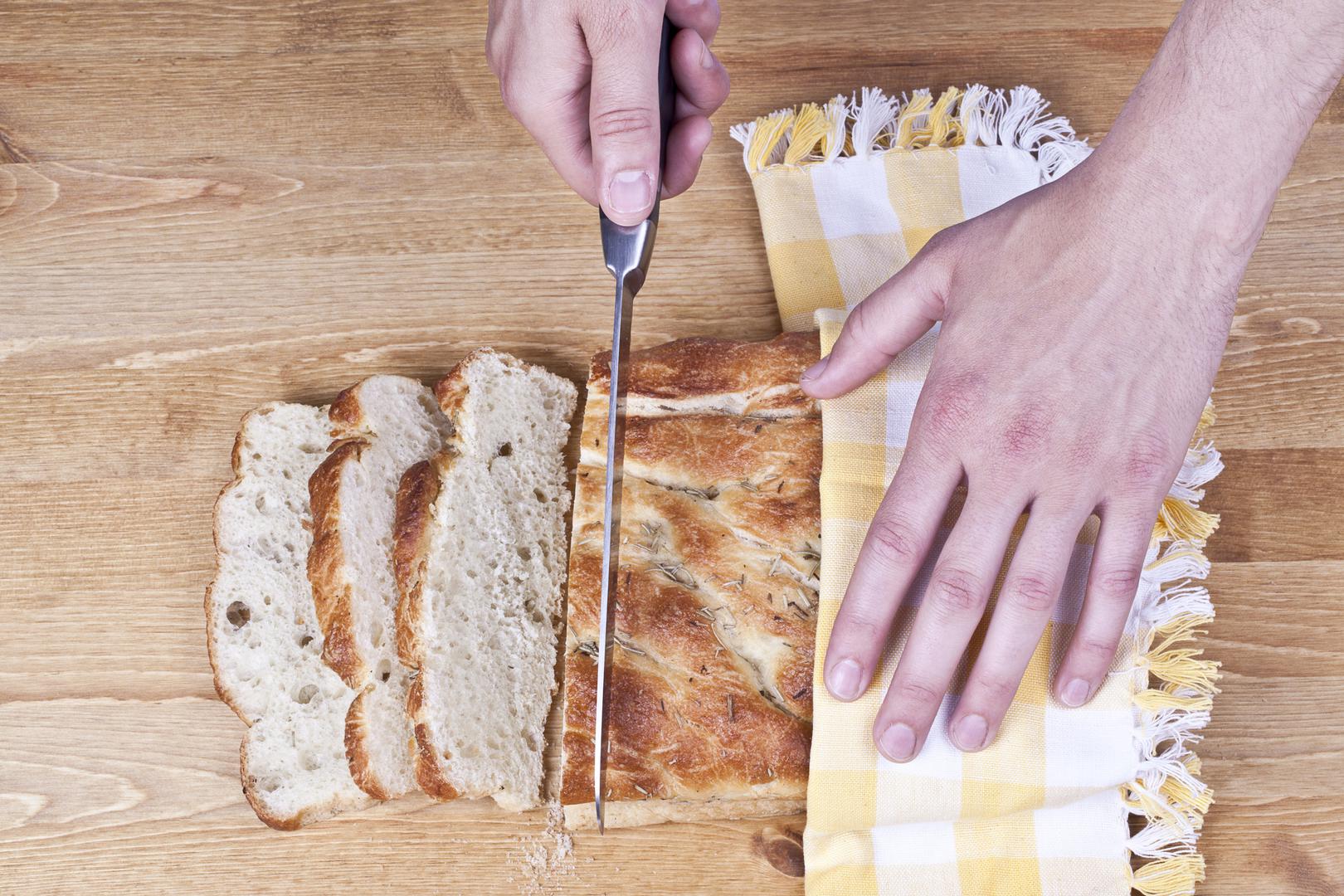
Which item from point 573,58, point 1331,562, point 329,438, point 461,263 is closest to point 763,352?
point 573,58

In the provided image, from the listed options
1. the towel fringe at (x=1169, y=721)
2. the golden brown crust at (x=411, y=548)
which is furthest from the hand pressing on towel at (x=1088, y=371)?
the golden brown crust at (x=411, y=548)

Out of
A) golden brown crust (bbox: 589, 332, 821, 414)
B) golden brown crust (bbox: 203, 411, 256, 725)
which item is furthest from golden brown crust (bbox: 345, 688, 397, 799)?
golden brown crust (bbox: 589, 332, 821, 414)

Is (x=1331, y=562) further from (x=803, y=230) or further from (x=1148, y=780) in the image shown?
(x=803, y=230)

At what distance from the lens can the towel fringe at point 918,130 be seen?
2309mm

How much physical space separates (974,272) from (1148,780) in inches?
39.4

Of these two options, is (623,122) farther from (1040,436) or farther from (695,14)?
(1040,436)

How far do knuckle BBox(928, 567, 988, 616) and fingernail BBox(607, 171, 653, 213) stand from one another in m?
0.80

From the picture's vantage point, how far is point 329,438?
7.32 feet

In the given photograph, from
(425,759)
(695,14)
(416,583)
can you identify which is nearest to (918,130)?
(695,14)

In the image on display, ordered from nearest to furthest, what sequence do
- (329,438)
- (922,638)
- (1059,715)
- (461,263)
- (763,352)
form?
(922,638), (1059,715), (763,352), (329,438), (461,263)

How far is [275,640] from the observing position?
6.81 ft

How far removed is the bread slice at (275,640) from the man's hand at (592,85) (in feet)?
3.14

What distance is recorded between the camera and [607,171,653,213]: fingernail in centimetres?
165

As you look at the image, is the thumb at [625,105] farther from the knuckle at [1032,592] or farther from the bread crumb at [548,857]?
the bread crumb at [548,857]
